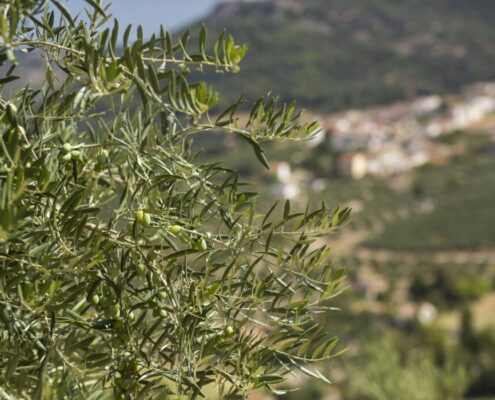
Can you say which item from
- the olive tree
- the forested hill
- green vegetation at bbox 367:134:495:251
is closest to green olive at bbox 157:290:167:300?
the olive tree

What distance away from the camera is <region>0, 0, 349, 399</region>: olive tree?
99cm

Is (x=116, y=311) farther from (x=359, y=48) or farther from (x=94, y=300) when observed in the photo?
(x=359, y=48)

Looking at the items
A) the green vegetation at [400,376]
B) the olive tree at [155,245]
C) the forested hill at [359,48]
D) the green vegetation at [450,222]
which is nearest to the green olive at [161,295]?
the olive tree at [155,245]

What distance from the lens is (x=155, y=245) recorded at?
1.09 metres

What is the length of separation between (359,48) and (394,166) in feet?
145

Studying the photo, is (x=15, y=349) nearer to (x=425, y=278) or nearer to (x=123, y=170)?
(x=123, y=170)

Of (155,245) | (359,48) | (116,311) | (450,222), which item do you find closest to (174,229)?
(155,245)

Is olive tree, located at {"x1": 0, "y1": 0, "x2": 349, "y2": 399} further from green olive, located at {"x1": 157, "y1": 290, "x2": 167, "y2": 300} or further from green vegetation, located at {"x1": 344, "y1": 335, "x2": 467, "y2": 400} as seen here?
green vegetation, located at {"x1": 344, "y1": 335, "x2": 467, "y2": 400}

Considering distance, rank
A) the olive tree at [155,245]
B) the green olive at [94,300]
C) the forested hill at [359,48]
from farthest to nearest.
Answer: the forested hill at [359,48] < the green olive at [94,300] < the olive tree at [155,245]

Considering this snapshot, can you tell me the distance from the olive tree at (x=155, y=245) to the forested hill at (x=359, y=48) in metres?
81.4

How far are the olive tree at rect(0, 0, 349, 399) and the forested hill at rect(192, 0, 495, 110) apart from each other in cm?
8145

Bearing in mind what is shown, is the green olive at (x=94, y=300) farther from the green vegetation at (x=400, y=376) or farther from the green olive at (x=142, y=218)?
the green vegetation at (x=400, y=376)

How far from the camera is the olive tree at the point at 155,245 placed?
3.25 feet

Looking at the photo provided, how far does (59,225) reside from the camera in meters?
1.00
